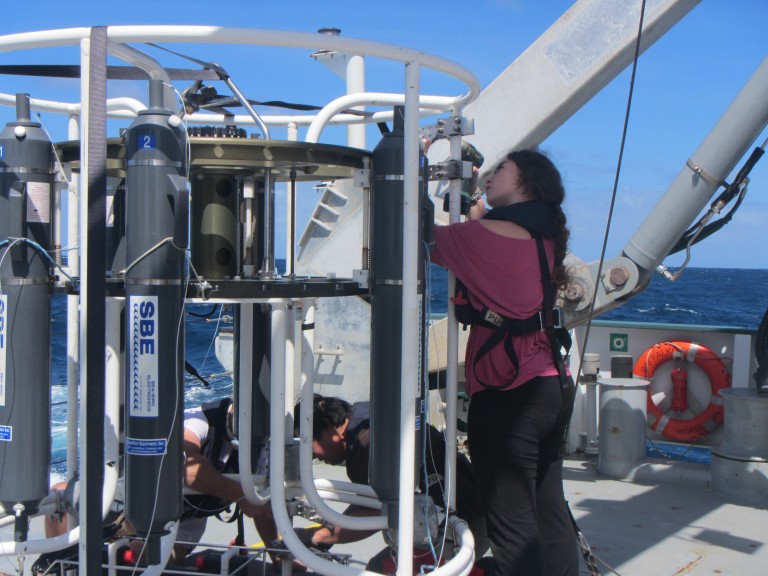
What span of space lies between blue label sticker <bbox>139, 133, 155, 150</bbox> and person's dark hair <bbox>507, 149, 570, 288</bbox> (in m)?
1.42

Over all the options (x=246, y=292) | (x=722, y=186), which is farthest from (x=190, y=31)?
(x=722, y=186)

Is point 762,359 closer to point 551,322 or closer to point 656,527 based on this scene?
point 656,527

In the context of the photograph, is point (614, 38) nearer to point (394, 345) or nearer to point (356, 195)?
point (356, 195)

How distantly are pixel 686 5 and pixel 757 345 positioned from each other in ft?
7.78

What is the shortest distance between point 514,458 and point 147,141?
1670mm

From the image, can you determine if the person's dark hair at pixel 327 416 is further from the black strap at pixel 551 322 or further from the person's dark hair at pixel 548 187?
the person's dark hair at pixel 548 187

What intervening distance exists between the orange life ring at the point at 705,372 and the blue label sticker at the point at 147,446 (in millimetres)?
5582

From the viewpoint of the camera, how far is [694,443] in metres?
7.32

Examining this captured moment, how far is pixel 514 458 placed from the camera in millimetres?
3154

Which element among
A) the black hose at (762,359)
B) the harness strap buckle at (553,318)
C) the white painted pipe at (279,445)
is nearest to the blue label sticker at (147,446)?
the white painted pipe at (279,445)

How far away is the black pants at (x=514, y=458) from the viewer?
10.3ft

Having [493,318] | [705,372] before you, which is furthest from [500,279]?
[705,372]

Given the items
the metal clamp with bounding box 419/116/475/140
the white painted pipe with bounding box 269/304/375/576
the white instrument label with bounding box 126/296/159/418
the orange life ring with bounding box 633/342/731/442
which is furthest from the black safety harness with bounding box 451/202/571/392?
the orange life ring with bounding box 633/342/731/442

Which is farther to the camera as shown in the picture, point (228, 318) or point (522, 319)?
point (228, 318)
